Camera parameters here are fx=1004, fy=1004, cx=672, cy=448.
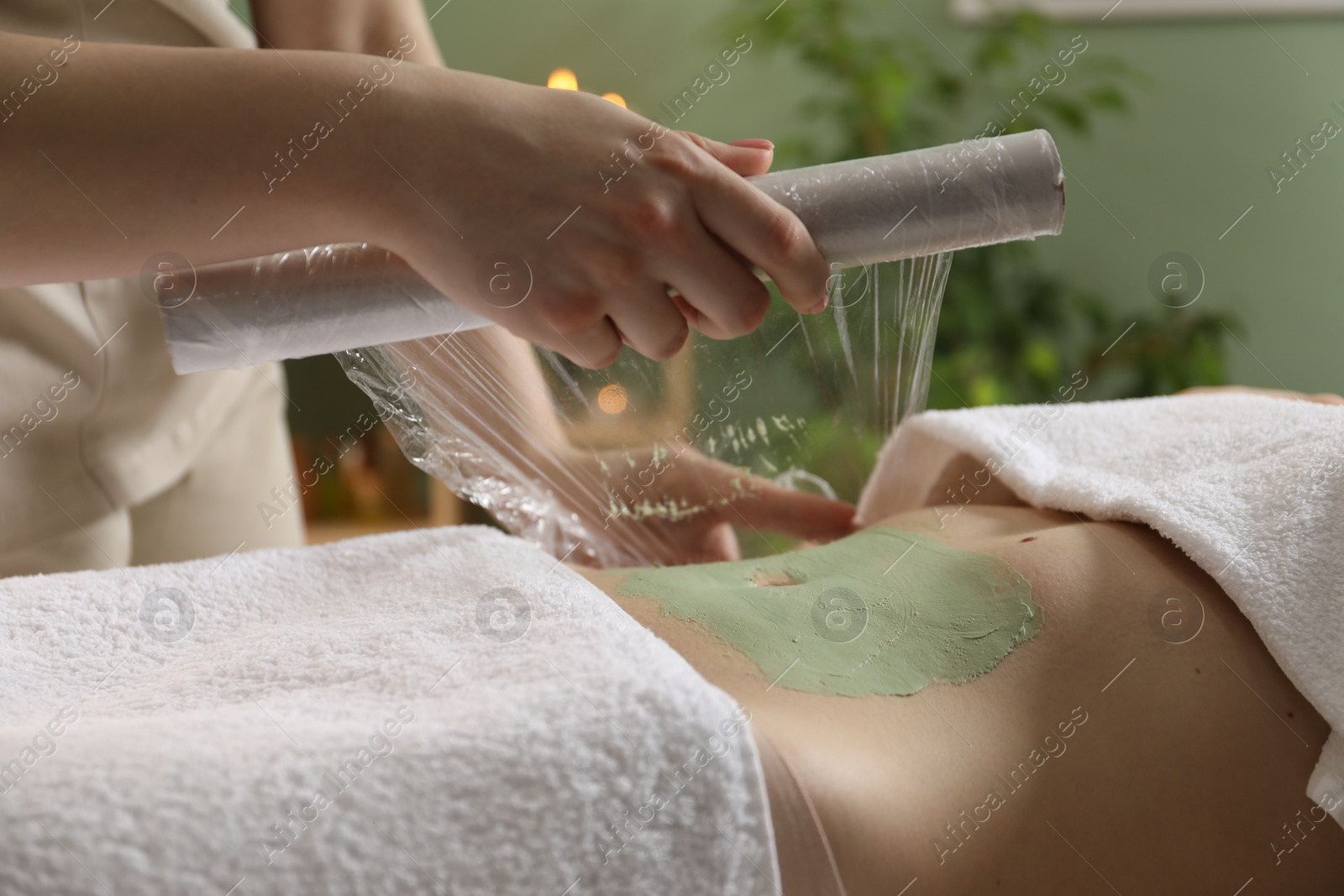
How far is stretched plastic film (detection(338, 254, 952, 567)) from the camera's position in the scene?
0.67 m

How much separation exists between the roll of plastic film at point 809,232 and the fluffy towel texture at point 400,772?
16 cm

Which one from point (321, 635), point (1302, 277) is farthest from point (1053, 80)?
point (321, 635)

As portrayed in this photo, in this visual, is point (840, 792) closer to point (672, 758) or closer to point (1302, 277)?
point (672, 758)

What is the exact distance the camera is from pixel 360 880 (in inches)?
13.2

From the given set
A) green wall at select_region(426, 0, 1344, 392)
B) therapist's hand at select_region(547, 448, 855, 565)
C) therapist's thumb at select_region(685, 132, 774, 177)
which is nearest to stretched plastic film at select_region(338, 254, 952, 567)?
therapist's hand at select_region(547, 448, 855, 565)

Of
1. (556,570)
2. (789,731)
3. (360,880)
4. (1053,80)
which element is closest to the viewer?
(360,880)

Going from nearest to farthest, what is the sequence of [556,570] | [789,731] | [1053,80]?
[789,731] < [556,570] < [1053,80]

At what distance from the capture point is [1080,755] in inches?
19.6

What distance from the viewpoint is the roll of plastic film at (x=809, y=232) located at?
513 mm

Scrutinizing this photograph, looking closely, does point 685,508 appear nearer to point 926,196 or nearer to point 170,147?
point 926,196

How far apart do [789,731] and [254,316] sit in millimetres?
341

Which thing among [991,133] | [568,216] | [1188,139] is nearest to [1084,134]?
[991,133]

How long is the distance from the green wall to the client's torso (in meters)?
1.92

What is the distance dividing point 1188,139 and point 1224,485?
1.96 m
